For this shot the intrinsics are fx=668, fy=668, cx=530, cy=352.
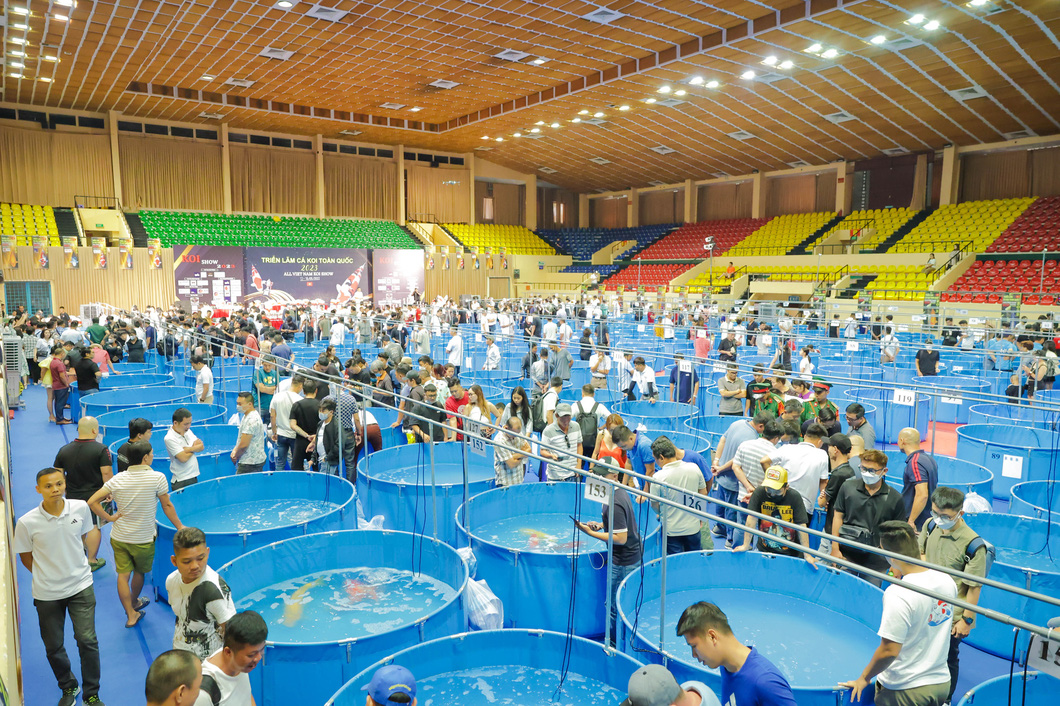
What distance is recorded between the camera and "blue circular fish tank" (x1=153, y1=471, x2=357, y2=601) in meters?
5.68

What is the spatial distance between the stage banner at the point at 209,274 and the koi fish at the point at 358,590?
24777 mm

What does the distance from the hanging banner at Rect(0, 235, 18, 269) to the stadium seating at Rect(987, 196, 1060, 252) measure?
113 feet

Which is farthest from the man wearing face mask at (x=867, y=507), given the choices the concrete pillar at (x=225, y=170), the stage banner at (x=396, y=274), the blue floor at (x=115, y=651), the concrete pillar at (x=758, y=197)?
the concrete pillar at (x=758, y=197)

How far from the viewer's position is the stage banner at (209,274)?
1049 inches

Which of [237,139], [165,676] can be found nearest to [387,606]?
[165,676]

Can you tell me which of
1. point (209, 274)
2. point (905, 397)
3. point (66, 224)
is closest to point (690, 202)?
point (209, 274)

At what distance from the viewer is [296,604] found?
504 centimetres

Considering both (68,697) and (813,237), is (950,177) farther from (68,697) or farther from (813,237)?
(68,697)

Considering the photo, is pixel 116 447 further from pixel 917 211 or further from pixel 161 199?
pixel 917 211

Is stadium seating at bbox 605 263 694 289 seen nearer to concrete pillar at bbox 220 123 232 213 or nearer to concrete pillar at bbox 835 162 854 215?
concrete pillar at bbox 835 162 854 215

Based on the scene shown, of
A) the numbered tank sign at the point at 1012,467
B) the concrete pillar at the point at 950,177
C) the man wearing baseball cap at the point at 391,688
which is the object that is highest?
the concrete pillar at the point at 950,177

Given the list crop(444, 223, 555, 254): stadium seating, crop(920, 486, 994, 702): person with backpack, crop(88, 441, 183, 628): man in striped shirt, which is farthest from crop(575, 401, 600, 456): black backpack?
crop(444, 223, 555, 254): stadium seating

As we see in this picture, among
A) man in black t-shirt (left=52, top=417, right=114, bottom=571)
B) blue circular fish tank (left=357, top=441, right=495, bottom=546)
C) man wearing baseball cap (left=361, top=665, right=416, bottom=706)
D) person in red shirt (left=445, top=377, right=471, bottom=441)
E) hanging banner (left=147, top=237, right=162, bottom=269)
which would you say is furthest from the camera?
hanging banner (left=147, top=237, right=162, bottom=269)

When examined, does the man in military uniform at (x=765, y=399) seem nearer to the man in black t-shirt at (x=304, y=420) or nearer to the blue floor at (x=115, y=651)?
the blue floor at (x=115, y=651)
